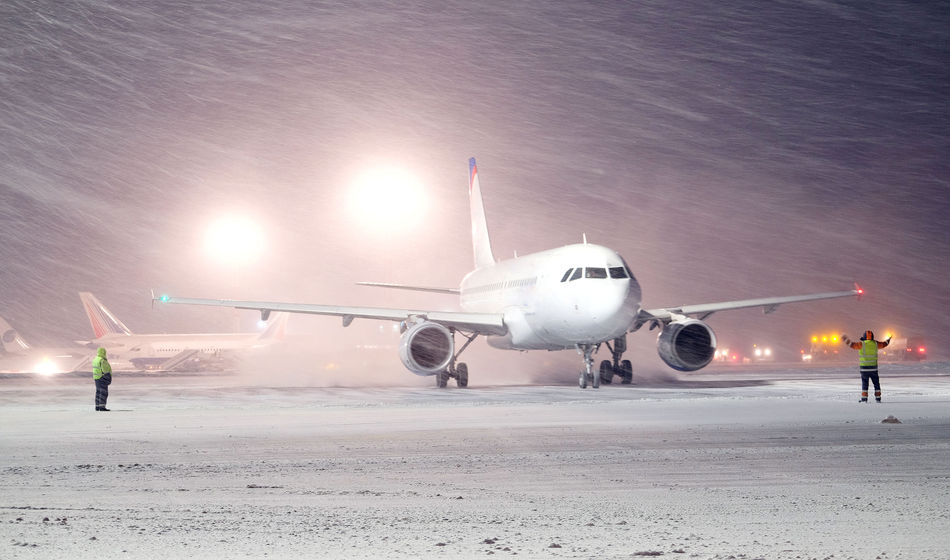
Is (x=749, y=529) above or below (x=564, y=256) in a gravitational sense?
below

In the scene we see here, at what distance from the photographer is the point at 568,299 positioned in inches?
1312

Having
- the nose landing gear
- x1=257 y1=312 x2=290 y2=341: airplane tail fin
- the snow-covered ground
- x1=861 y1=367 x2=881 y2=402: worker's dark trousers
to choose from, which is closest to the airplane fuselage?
the nose landing gear

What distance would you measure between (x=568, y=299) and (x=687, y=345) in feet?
18.6

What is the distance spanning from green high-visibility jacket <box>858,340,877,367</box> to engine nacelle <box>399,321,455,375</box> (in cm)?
1430

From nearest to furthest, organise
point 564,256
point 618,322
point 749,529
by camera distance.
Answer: point 749,529
point 618,322
point 564,256

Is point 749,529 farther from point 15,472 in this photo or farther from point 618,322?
point 618,322

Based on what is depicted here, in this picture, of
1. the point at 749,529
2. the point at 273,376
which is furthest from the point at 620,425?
the point at 273,376

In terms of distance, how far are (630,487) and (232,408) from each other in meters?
17.0

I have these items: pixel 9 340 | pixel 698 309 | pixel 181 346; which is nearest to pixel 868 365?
pixel 698 309

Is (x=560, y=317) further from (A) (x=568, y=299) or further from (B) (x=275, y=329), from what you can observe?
(B) (x=275, y=329)

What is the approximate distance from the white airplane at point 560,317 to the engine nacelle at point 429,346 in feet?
0.12

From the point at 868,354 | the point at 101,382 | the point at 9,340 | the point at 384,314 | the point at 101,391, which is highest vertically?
the point at 9,340

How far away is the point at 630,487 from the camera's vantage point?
10914mm

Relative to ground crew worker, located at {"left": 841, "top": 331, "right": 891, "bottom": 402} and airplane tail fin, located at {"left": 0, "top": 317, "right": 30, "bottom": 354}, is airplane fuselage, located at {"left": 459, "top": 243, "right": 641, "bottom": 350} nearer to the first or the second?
ground crew worker, located at {"left": 841, "top": 331, "right": 891, "bottom": 402}
